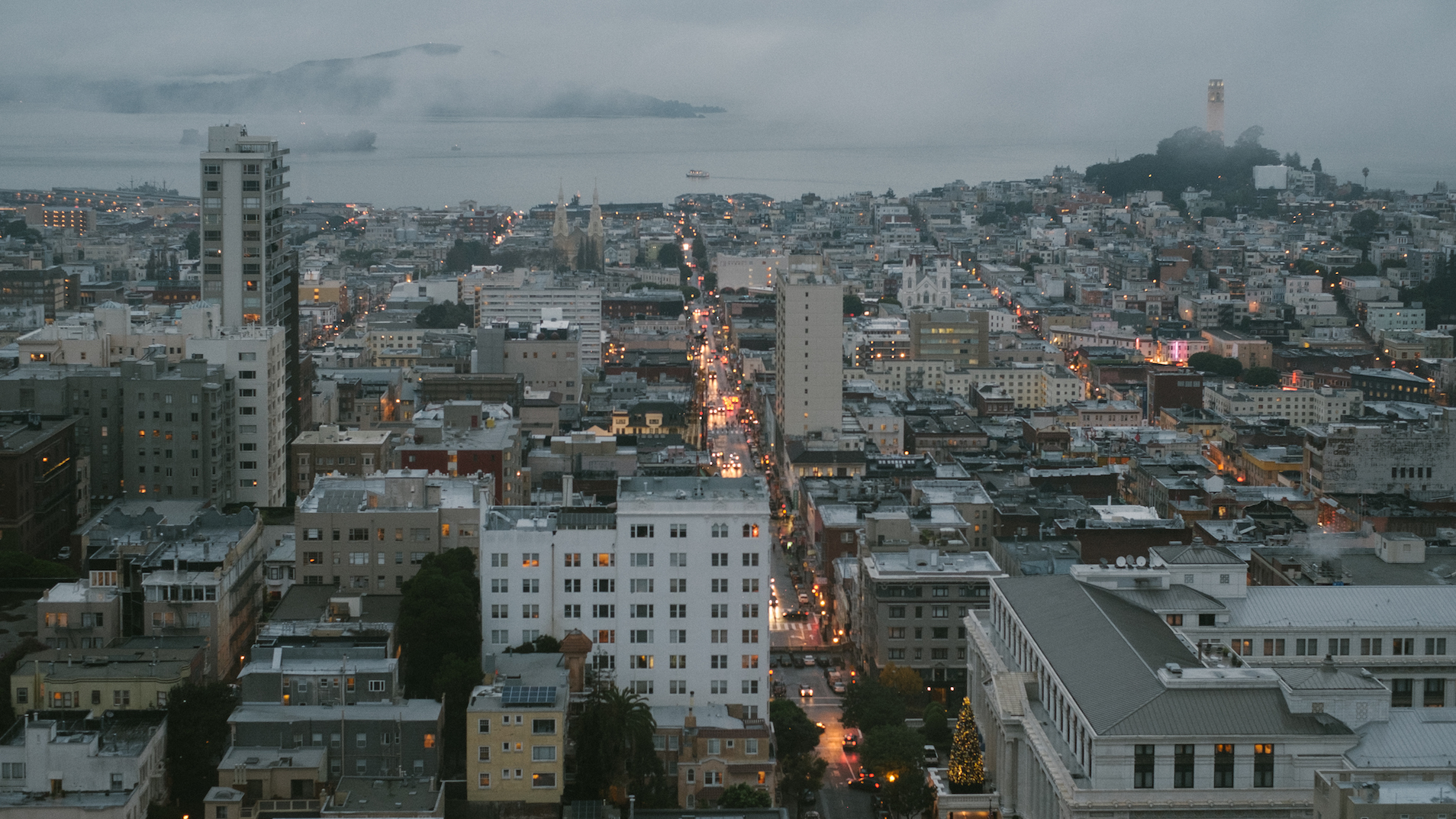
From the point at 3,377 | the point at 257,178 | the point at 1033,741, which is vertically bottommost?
the point at 1033,741

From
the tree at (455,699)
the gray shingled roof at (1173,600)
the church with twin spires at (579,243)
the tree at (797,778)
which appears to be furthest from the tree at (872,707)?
the church with twin spires at (579,243)

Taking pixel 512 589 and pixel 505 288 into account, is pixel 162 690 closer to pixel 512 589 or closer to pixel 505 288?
pixel 512 589

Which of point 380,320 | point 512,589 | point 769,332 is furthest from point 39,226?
point 512,589

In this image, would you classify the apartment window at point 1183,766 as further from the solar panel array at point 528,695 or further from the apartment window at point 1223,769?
the solar panel array at point 528,695

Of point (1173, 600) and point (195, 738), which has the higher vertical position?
point (1173, 600)

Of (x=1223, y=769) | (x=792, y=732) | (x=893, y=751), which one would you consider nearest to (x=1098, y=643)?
(x=1223, y=769)

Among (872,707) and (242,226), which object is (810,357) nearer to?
(242,226)
